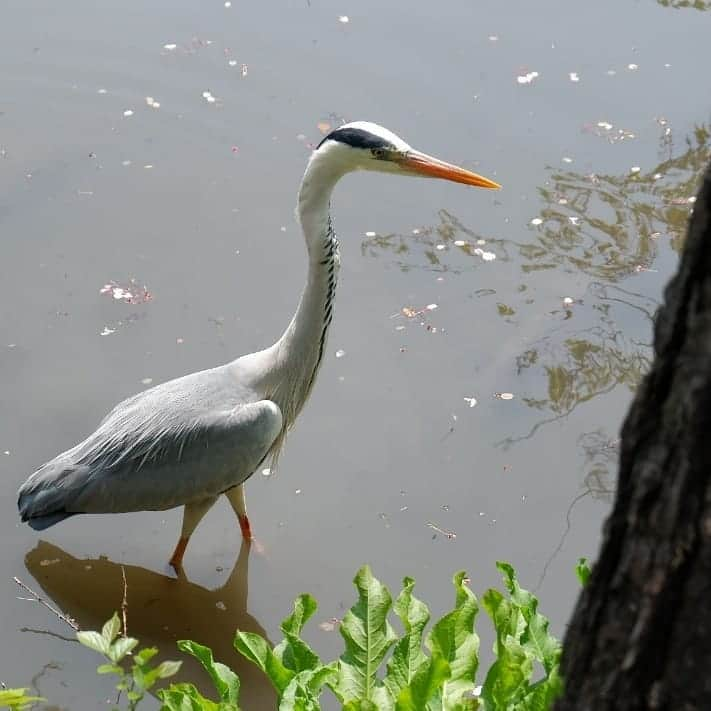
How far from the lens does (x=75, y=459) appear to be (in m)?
4.54

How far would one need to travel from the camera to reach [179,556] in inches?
188

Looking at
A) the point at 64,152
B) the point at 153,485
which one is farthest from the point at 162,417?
the point at 64,152

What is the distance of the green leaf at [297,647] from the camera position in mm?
3070

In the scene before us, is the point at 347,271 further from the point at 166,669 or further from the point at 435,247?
the point at 166,669

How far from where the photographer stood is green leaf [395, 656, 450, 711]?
8.93 ft

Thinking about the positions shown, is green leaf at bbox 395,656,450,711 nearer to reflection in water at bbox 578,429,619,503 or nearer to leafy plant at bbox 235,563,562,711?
leafy plant at bbox 235,563,562,711

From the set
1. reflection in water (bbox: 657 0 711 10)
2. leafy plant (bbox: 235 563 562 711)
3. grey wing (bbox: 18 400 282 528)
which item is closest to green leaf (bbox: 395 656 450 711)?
leafy plant (bbox: 235 563 562 711)

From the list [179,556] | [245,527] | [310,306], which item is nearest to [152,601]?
[179,556]

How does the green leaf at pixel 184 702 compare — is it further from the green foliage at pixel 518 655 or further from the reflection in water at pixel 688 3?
the reflection in water at pixel 688 3

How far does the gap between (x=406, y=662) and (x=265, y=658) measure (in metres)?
0.41

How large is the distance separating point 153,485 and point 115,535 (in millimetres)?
616

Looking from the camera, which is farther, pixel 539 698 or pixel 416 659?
pixel 416 659

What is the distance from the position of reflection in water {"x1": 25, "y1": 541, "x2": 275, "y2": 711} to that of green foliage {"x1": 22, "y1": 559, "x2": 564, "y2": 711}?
1.61 metres

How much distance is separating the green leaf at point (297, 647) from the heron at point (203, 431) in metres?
1.49
